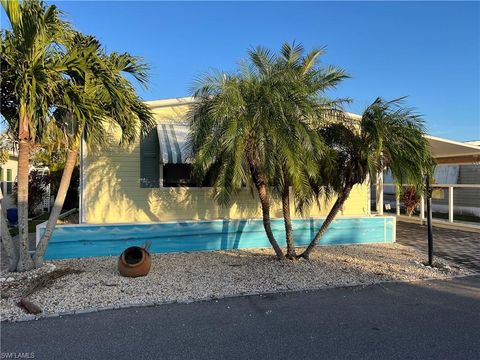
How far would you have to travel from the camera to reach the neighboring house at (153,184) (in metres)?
9.06

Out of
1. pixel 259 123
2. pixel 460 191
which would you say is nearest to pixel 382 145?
pixel 259 123

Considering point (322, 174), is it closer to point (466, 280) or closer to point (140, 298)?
point (466, 280)

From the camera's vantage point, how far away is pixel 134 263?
6.70 metres

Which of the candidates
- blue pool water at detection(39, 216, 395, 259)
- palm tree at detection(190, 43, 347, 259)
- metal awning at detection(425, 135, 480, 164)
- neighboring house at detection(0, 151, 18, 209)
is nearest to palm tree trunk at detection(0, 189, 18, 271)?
blue pool water at detection(39, 216, 395, 259)

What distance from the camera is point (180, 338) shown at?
4195mm

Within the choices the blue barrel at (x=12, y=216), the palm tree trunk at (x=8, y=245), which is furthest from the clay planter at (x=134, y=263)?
the blue barrel at (x=12, y=216)

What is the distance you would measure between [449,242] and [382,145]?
5.44 meters

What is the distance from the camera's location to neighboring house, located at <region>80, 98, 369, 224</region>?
29.7ft

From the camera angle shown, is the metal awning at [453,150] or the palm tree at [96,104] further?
the metal awning at [453,150]

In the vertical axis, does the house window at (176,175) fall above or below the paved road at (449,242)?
above

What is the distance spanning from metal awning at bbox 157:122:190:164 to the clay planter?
2241 mm

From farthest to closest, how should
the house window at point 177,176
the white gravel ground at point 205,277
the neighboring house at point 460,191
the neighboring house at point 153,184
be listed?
the neighboring house at point 460,191, the house window at point 177,176, the neighboring house at point 153,184, the white gravel ground at point 205,277

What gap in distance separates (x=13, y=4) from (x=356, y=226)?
842cm

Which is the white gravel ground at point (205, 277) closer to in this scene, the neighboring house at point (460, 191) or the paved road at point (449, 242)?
the paved road at point (449, 242)
